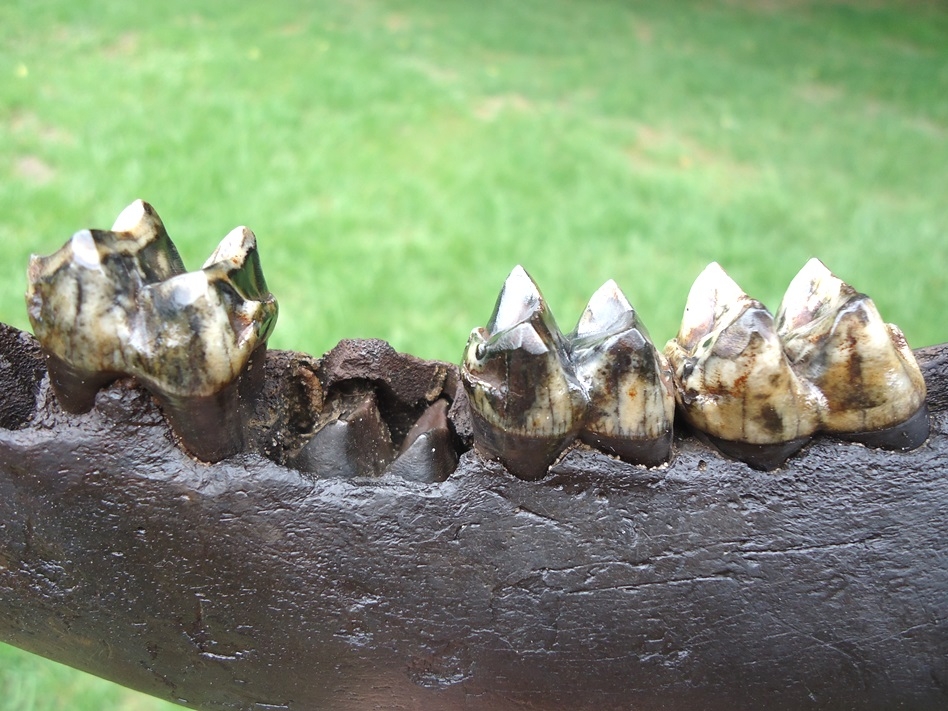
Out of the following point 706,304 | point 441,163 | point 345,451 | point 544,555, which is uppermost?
point 441,163

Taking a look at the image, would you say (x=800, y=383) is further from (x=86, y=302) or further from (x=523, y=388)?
(x=86, y=302)

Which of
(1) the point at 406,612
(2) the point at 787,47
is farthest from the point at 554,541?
(2) the point at 787,47

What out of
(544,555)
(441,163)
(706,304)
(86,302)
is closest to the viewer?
(86,302)

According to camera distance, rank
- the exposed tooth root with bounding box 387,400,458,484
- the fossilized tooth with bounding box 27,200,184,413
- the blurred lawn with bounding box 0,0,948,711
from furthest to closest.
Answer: the blurred lawn with bounding box 0,0,948,711, the exposed tooth root with bounding box 387,400,458,484, the fossilized tooth with bounding box 27,200,184,413

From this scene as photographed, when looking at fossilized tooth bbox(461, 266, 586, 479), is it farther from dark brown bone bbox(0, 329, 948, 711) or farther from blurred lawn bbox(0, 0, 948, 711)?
blurred lawn bbox(0, 0, 948, 711)

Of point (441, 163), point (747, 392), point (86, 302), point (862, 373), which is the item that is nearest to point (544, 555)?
point (747, 392)

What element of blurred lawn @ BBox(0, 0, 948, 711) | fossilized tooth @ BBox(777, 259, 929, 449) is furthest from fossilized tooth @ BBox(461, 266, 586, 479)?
blurred lawn @ BBox(0, 0, 948, 711)

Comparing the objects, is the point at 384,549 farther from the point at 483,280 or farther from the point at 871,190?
the point at 871,190

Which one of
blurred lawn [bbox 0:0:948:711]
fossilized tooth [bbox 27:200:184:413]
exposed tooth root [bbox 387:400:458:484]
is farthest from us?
blurred lawn [bbox 0:0:948:711]
